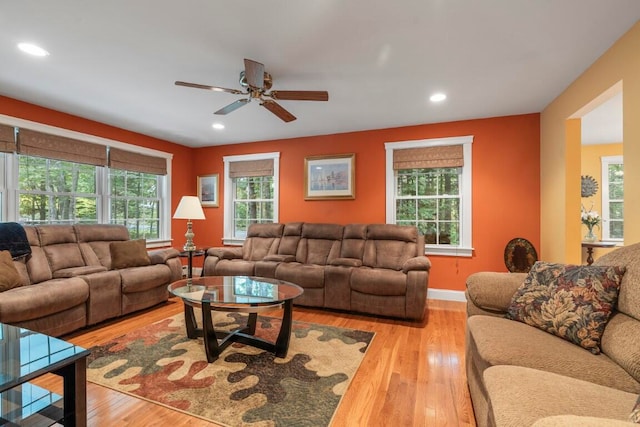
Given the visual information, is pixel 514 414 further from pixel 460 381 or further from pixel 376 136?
pixel 376 136

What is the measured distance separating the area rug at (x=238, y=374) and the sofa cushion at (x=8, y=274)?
98 centimetres

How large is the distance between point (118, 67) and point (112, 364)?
8.20 ft

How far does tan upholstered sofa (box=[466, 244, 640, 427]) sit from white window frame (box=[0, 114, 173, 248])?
4748 millimetres

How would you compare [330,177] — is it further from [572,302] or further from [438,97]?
[572,302]

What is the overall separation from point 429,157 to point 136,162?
4.46 metres

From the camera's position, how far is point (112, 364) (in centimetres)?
228

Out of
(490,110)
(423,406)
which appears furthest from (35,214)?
(490,110)

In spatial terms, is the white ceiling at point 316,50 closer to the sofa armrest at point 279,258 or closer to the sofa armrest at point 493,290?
the sofa armrest at point 493,290

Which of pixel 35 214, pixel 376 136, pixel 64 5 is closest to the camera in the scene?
pixel 64 5

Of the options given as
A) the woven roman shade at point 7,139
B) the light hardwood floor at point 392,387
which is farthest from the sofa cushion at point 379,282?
the woven roman shade at point 7,139

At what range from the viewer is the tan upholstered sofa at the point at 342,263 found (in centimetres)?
332

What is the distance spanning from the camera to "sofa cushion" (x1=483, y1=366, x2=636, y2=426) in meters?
0.96

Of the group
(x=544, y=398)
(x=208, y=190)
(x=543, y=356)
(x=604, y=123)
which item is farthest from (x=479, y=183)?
(x=208, y=190)

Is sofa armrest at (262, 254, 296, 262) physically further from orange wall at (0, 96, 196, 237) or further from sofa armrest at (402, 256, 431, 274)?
orange wall at (0, 96, 196, 237)
